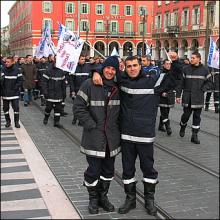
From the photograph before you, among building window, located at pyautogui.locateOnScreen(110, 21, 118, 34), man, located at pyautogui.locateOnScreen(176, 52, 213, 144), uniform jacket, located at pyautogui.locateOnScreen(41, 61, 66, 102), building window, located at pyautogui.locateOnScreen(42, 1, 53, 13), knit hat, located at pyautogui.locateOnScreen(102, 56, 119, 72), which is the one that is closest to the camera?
knit hat, located at pyautogui.locateOnScreen(102, 56, 119, 72)

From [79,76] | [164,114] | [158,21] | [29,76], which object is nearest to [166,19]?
[158,21]

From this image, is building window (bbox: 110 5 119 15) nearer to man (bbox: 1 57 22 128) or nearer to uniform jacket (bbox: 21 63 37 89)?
uniform jacket (bbox: 21 63 37 89)

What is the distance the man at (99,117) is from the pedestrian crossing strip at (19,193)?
73cm

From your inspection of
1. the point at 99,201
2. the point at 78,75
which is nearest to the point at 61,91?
the point at 78,75

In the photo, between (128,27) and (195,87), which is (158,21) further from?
(195,87)

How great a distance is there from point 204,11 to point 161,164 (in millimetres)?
51483

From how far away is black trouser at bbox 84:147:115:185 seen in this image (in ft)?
17.9

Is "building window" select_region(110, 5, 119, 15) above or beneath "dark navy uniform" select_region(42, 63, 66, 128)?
above

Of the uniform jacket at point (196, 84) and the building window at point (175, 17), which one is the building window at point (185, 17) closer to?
the building window at point (175, 17)

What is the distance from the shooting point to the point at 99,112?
536 centimetres

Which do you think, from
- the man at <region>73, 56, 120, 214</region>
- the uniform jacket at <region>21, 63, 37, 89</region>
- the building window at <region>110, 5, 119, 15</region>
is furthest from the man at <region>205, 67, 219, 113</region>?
the building window at <region>110, 5, 119, 15</region>

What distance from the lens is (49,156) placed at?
8367 mm

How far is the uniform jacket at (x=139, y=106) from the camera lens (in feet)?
17.4

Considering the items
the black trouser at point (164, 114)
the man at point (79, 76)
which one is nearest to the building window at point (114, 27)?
the man at point (79, 76)
